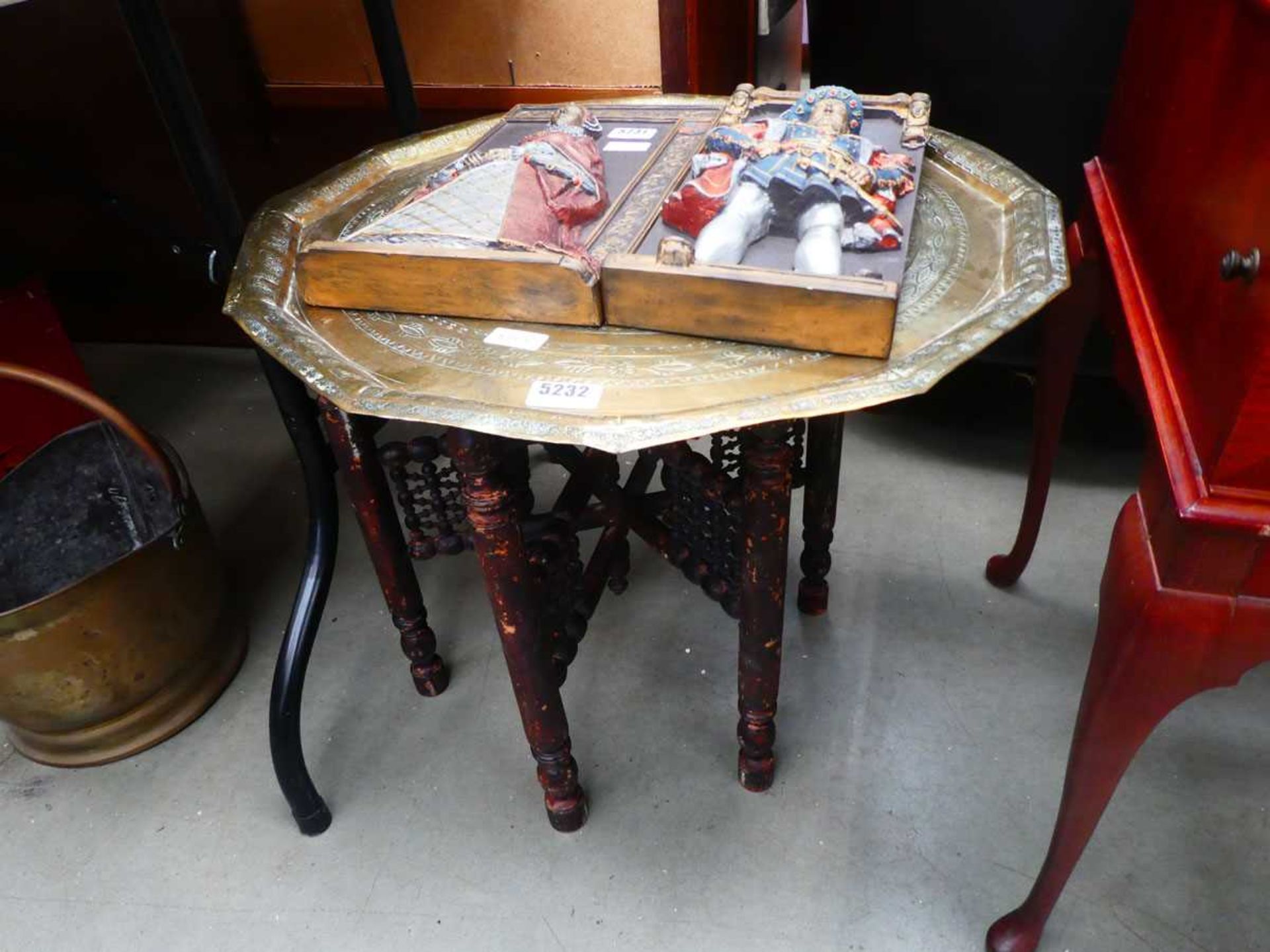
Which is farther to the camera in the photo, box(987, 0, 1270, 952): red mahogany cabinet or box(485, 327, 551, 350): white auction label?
box(485, 327, 551, 350): white auction label

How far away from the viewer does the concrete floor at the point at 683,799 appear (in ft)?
4.00

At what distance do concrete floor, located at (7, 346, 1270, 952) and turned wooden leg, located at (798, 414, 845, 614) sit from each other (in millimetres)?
67

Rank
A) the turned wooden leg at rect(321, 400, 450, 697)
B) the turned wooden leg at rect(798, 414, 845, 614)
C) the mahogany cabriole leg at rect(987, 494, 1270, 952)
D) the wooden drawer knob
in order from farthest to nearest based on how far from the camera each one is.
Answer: the turned wooden leg at rect(798, 414, 845, 614)
the turned wooden leg at rect(321, 400, 450, 697)
the mahogany cabriole leg at rect(987, 494, 1270, 952)
the wooden drawer knob

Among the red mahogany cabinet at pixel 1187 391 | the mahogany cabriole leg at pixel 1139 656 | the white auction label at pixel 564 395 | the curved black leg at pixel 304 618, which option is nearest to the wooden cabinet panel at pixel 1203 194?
the red mahogany cabinet at pixel 1187 391

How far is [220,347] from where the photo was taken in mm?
2561

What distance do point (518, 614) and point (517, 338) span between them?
0.33m

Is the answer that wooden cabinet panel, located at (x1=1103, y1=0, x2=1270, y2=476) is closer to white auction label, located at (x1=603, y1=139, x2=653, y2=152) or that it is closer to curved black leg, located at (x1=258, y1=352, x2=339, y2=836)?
white auction label, located at (x1=603, y1=139, x2=653, y2=152)

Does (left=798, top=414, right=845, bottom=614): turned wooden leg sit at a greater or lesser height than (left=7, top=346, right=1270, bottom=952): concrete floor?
greater

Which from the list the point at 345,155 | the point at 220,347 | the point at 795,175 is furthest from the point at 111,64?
the point at 795,175

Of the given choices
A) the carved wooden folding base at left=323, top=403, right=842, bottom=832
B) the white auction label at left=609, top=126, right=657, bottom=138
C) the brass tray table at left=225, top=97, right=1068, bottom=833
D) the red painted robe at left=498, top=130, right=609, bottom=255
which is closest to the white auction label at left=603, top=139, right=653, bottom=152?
the white auction label at left=609, top=126, right=657, bottom=138

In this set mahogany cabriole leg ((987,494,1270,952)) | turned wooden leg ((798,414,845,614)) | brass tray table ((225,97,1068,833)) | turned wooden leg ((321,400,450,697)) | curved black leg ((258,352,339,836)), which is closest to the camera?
mahogany cabriole leg ((987,494,1270,952))

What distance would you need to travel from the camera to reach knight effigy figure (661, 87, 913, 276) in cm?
92

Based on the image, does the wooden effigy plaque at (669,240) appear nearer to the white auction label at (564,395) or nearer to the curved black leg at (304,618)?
the white auction label at (564,395)

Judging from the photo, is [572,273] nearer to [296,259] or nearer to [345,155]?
[296,259]
